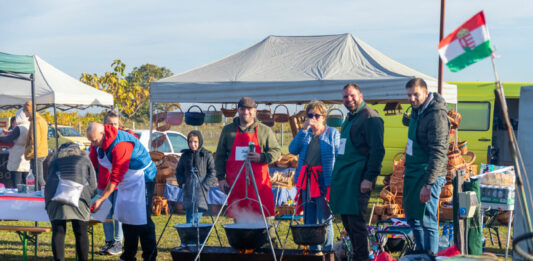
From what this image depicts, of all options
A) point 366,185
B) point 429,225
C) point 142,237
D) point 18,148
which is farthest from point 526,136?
point 18,148

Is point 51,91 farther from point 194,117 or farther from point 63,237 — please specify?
point 63,237

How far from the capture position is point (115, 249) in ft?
21.7

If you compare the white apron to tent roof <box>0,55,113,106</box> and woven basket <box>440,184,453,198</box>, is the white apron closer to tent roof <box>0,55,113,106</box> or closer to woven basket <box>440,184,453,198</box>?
woven basket <box>440,184,453,198</box>

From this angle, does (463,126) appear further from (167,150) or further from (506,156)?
(167,150)

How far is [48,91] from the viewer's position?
1167 cm

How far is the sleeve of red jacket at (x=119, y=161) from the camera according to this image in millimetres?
5258

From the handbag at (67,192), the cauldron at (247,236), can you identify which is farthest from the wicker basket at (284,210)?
the handbag at (67,192)

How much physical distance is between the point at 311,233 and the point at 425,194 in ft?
3.10

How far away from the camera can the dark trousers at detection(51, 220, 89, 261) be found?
17.0 feet

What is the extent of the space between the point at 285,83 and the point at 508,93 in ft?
22.8

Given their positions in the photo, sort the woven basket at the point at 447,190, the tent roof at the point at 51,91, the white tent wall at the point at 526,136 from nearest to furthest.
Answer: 1. the white tent wall at the point at 526,136
2. the woven basket at the point at 447,190
3. the tent roof at the point at 51,91

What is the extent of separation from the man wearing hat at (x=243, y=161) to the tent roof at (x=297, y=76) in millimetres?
3208

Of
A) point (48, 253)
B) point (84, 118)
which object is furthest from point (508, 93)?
point (84, 118)

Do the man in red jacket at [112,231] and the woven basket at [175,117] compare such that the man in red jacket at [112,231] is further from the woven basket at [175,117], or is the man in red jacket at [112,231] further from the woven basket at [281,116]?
the woven basket at [281,116]
